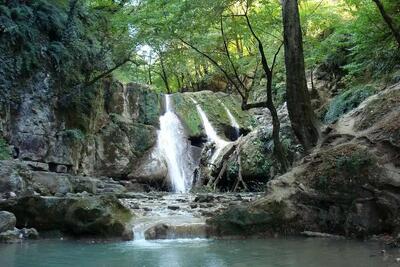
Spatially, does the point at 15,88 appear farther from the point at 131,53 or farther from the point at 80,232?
the point at 80,232

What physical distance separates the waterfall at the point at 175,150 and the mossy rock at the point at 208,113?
0.48 m

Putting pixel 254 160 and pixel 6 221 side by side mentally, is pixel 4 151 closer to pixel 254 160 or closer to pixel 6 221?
pixel 6 221

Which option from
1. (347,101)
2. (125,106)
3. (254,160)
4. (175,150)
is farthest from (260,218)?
(125,106)

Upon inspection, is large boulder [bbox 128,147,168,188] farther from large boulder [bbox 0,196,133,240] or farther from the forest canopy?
large boulder [bbox 0,196,133,240]

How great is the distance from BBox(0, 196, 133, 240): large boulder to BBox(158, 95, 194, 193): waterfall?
10.6 metres

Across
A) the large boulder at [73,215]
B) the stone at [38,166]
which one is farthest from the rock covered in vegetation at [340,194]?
the stone at [38,166]

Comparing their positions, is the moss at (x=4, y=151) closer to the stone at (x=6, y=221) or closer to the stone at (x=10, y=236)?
the stone at (x=6, y=221)

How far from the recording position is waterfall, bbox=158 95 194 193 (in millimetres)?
18547

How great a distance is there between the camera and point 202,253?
5699 mm

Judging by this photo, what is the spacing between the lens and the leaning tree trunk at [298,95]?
27.7 feet

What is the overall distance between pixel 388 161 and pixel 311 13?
8387 mm

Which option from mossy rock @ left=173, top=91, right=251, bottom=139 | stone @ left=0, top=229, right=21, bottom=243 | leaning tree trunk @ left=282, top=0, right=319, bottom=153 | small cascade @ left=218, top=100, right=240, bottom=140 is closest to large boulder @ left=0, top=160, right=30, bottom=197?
stone @ left=0, top=229, right=21, bottom=243

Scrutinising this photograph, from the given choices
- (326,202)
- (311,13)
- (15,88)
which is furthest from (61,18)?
(326,202)

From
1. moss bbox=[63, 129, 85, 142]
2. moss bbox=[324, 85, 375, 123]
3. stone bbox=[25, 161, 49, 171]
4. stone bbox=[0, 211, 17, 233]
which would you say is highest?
moss bbox=[324, 85, 375, 123]
